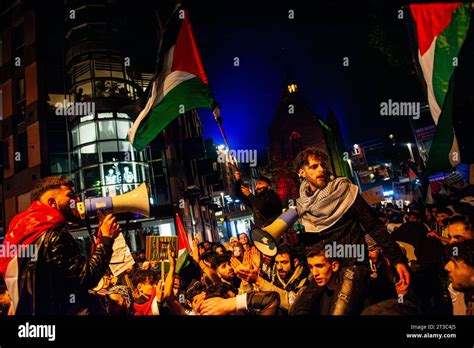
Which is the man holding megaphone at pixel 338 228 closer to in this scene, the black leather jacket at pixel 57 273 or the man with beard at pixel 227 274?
the man with beard at pixel 227 274

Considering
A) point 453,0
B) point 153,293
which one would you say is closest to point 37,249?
point 153,293

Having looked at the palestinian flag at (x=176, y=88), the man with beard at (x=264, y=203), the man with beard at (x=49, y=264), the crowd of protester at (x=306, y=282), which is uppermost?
the palestinian flag at (x=176, y=88)

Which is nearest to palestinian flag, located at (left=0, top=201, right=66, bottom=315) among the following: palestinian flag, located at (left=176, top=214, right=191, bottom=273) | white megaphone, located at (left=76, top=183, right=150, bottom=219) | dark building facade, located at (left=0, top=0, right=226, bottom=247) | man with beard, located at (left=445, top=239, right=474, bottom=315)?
white megaphone, located at (left=76, top=183, right=150, bottom=219)

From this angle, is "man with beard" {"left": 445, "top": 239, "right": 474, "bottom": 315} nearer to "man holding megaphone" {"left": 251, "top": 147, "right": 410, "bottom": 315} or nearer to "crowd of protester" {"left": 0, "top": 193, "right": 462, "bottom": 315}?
"crowd of protester" {"left": 0, "top": 193, "right": 462, "bottom": 315}

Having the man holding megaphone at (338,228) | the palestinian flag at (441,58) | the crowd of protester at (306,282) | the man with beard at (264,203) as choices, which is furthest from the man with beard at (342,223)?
the palestinian flag at (441,58)

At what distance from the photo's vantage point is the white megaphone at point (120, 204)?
400 centimetres

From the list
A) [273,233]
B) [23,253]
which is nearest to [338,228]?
[273,233]

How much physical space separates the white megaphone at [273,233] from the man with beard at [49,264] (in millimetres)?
1923

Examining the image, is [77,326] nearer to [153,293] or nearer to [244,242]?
[153,293]

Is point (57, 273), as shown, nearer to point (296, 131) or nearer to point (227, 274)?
point (227, 274)

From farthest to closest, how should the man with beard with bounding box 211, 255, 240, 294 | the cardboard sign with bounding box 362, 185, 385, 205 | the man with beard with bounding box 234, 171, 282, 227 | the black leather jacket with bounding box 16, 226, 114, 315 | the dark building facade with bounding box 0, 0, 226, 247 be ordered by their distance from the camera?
the dark building facade with bounding box 0, 0, 226, 247 < the cardboard sign with bounding box 362, 185, 385, 205 < the man with beard with bounding box 234, 171, 282, 227 < the man with beard with bounding box 211, 255, 240, 294 < the black leather jacket with bounding box 16, 226, 114, 315

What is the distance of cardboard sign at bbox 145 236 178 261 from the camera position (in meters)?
5.52

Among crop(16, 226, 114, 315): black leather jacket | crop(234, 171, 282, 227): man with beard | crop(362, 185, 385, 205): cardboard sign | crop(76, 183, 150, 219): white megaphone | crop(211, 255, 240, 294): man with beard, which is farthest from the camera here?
crop(362, 185, 385, 205): cardboard sign

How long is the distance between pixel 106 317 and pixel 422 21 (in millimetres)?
7321
